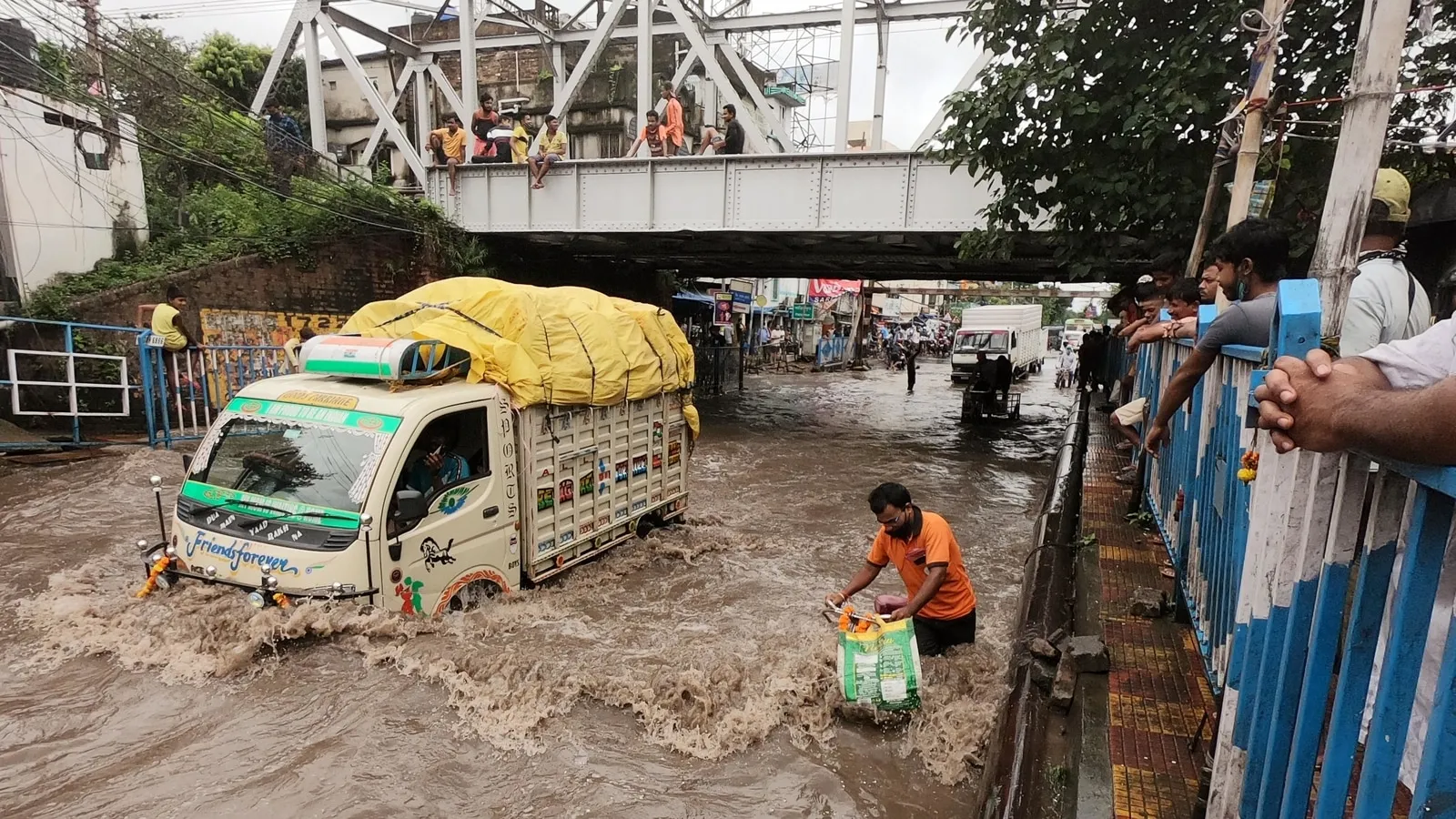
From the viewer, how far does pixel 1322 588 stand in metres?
1.60

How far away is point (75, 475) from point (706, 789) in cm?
834

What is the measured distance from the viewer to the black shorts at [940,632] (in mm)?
4789

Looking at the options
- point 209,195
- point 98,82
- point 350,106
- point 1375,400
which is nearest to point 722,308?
point 350,106

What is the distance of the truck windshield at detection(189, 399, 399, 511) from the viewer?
14.8 feet

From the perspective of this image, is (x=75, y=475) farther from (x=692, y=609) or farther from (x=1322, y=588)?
(x=1322, y=588)

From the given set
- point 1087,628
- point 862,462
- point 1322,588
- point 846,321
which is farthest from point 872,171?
point 846,321

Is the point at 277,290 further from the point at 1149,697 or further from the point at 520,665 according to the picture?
the point at 1149,697

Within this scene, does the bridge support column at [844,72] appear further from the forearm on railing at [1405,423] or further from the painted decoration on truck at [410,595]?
the forearm on railing at [1405,423]

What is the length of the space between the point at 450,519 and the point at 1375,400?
4690mm

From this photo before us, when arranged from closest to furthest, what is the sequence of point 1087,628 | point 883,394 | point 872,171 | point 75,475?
point 1087,628
point 75,475
point 872,171
point 883,394

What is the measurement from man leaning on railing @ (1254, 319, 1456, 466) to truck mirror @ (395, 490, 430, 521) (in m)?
4.25

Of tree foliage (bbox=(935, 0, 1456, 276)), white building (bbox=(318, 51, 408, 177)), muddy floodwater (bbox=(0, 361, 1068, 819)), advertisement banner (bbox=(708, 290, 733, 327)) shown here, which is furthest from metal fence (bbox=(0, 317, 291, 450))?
advertisement banner (bbox=(708, 290, 733, 327))

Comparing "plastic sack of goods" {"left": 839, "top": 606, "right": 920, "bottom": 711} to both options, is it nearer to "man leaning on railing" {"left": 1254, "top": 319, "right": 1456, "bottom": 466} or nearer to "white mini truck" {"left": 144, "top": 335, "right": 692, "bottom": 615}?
"white mini truck" {"left": 144, "top": 335, "right": 692, "bottom": 615}

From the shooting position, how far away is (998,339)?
2402cm
